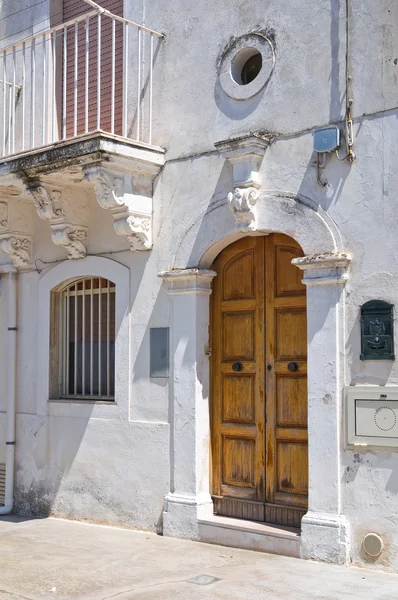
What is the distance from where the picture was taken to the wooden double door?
25.9 feet

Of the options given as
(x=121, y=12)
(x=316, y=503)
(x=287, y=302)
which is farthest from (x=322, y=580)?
(x=121, y=12)

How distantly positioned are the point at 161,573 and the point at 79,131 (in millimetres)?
5115

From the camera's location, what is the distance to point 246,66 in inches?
331

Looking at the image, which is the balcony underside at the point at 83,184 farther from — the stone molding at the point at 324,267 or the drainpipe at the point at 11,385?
the stone molding at the point at 324,267

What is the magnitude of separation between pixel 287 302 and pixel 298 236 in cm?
68

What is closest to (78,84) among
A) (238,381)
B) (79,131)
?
(79,131)

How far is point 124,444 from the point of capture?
8969 mm

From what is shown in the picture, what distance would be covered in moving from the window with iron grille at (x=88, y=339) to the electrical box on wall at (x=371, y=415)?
10.3ft

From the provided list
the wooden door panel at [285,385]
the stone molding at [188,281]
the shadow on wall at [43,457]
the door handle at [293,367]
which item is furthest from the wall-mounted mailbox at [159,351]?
the door handle at [293,367]

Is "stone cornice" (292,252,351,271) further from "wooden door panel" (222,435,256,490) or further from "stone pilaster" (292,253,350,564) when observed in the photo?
"wooden door panel" (222,435,256,490)

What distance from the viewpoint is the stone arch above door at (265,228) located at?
295 inches

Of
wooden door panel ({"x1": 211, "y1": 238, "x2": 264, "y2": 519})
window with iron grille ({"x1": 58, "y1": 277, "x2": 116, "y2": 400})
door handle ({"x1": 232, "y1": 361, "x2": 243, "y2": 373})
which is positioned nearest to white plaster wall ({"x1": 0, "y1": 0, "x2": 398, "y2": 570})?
window with iron grille ({"x1": 58, "y1": 277, "x2": 116, "y2": 400})

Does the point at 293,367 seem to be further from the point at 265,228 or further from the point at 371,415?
the point at 265,228

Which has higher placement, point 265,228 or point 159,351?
point 265,228
